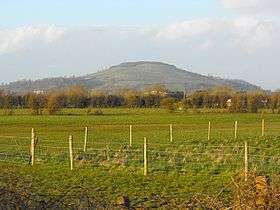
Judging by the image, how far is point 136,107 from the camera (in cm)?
13088

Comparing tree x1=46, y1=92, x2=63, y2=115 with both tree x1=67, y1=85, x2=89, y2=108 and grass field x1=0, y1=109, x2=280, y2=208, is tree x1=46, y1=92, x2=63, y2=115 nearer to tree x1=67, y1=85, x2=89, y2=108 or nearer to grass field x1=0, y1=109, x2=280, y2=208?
tree x1=67, y1=85, x2=89, y2=108

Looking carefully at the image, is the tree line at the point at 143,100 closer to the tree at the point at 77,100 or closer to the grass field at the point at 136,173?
the tree at the point at 77,100

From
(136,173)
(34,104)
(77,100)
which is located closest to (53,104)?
(34,104)

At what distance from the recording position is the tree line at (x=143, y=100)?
4438 inches

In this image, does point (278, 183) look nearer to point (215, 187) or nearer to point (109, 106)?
point (215, 187)

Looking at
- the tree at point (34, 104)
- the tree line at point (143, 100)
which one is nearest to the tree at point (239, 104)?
the tree line at point (143, 100)

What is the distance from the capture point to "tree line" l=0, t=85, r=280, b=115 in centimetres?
11273

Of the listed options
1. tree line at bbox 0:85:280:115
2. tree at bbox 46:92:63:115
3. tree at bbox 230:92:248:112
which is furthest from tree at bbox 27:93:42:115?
tree at bbox 230:92:248:112

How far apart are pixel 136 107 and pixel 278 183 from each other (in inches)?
4848

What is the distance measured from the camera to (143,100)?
432ft

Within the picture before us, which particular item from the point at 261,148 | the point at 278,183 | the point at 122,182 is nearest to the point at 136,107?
the point at 261,148

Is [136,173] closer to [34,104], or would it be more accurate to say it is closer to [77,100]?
[34,104]

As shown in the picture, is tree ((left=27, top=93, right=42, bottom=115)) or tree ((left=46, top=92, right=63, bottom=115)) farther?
tree ((left=27, top=93, right=42, bottom=115))

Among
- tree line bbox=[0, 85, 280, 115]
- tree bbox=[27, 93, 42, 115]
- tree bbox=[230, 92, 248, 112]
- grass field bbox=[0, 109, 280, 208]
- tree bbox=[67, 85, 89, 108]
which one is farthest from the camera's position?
tree bbox=[67, 85, 89, 108]
